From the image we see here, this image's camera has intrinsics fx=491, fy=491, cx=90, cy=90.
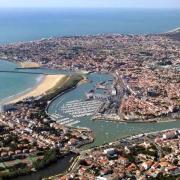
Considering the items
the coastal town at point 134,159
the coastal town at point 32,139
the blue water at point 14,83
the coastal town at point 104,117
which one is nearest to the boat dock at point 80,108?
the coastal town at point 104,117

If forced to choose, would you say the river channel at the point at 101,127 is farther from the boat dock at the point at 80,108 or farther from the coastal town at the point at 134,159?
the coastal town at the point at 134,159

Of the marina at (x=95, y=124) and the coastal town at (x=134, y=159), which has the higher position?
the coastal town at (x=134, y=159)

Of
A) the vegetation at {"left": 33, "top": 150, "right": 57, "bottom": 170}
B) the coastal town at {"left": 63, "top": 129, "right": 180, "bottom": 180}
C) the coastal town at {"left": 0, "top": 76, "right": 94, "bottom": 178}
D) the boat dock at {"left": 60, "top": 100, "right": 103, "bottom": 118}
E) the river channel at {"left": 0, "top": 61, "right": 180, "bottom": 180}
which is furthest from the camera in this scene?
the boat dock at {"left": 60, "top": 100, "right": 103, "bottom": 118}

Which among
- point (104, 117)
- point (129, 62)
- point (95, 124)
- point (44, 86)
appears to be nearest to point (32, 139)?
point (95, 124)

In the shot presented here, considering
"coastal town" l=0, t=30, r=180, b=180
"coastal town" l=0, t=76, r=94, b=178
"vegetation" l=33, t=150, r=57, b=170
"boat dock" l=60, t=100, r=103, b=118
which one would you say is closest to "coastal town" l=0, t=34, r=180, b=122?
"coastal town" l=0, t=30, r=180, b=180

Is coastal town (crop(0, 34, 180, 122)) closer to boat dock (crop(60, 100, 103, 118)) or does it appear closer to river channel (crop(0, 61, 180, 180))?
river channel (crop(0, 61, 180, 180))
